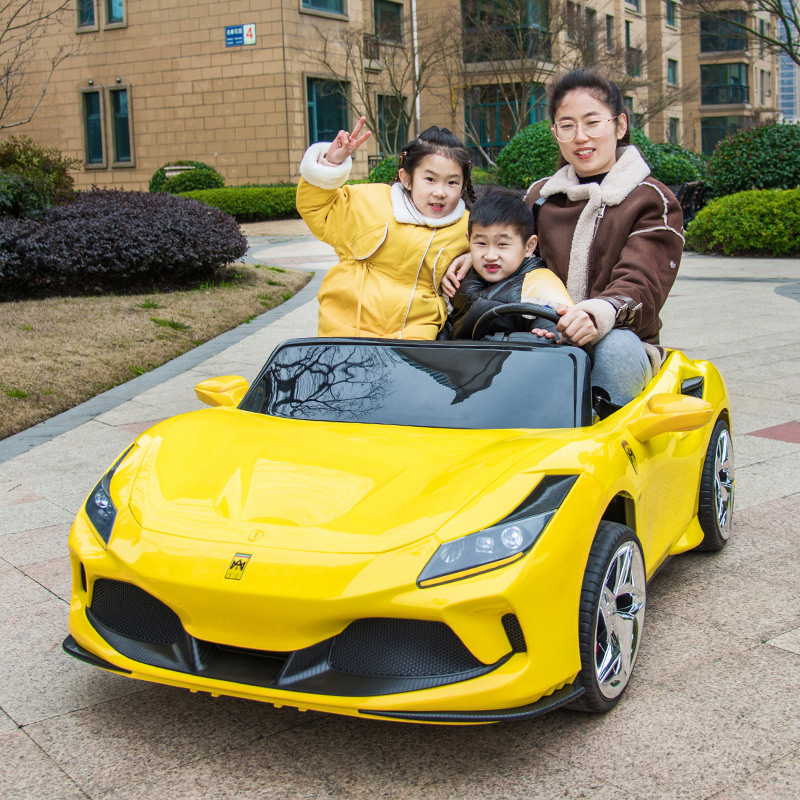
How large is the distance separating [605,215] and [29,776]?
10.4 ft

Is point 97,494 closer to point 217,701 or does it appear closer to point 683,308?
point 217,701

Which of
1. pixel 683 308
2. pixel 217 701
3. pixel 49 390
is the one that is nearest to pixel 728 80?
pixel 683 308

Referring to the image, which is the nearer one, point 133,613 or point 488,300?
point 133,613

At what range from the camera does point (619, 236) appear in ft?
14.1

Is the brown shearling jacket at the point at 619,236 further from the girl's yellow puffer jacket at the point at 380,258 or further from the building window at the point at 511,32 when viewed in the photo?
the building window at the point at 511,32

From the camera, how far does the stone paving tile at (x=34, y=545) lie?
4.40 metres

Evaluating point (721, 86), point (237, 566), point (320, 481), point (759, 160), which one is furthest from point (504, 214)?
point (721, 86)

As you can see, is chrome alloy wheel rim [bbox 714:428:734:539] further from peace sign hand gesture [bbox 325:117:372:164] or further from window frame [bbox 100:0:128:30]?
window frame [bbox 100:0:128:30]

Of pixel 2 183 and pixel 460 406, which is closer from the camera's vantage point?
pixel 460 406

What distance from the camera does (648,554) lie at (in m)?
3.35

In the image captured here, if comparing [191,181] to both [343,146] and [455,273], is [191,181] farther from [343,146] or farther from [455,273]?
[455,273]

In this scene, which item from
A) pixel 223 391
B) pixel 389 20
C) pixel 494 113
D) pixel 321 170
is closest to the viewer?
pixel 223 391

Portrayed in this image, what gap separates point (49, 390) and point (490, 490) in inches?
231

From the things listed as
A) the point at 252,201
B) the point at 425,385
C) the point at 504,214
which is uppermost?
the point at 252,201
